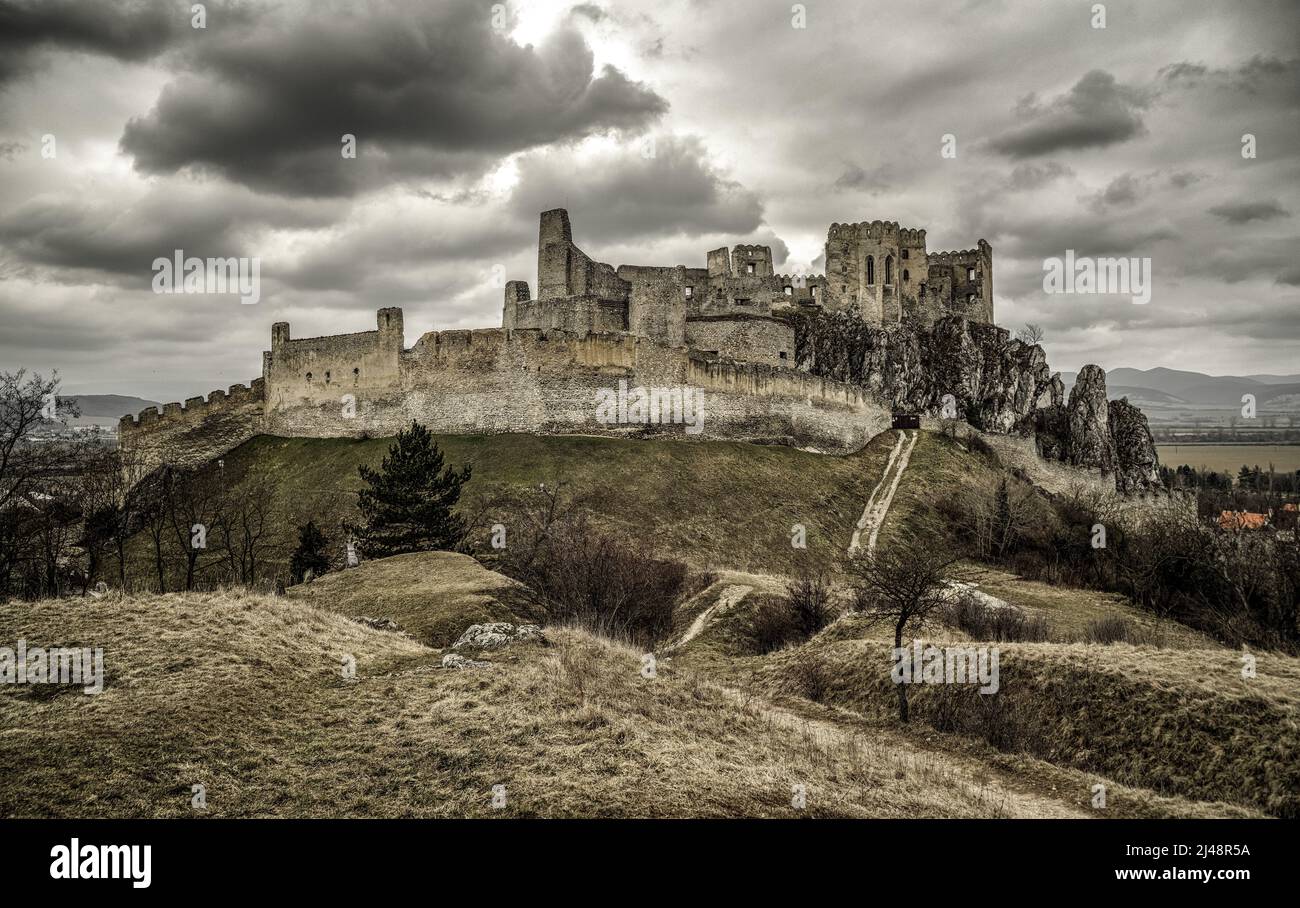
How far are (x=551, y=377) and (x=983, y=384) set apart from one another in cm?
4306

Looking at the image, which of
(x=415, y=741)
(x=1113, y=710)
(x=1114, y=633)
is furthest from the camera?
(x=1114, y=633)

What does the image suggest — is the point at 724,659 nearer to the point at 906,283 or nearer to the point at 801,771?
the point at 801,771

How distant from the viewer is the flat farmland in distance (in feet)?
468

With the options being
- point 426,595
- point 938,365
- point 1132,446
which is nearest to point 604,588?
point 426,595

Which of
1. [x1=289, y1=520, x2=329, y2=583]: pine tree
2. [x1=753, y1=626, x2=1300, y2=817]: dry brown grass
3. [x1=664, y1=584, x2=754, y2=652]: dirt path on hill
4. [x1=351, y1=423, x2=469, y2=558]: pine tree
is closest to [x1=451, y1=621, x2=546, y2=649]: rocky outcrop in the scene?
[x1=753, y1=626, x2=1300, y2=817]: dry brown grass

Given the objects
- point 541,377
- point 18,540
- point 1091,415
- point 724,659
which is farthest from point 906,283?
point 18,540

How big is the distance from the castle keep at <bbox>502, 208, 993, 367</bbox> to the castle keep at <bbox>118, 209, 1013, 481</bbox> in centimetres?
15

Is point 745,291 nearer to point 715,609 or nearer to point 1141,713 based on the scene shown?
point 715,609

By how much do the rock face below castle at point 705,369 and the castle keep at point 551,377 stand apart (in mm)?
103

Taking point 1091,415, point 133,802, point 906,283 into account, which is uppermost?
point 906,283

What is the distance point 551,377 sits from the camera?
4475cm

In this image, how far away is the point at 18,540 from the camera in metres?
28.3
